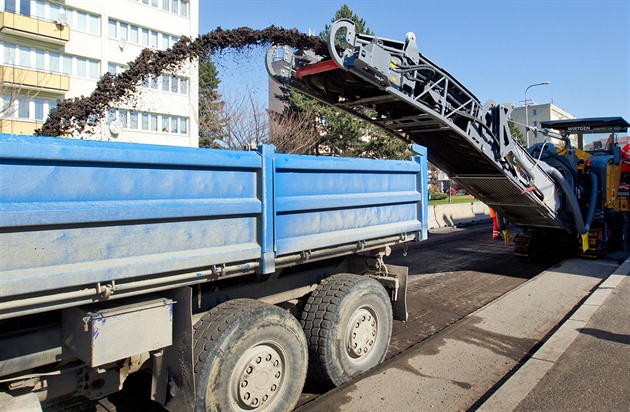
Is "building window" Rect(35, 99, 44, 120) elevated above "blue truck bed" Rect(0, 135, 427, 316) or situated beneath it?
elevated above

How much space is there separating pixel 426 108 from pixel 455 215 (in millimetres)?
15380

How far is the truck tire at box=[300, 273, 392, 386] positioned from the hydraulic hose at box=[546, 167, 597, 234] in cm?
632

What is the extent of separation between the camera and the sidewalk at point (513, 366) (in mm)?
3846

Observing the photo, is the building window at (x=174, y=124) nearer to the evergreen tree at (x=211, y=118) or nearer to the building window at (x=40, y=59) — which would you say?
the evergreen tree at (x=211, y=118)

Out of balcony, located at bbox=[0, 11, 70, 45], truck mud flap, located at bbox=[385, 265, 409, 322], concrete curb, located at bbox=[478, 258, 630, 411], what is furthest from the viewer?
balcony, located at bbox=[0, 11, 70, 45]

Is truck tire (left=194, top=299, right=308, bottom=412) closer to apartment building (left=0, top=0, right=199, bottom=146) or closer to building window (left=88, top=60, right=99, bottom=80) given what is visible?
apartment building (left=0, top=0, right=199, bottom=146)

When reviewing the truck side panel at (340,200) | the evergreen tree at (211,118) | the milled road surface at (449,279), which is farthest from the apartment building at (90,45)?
the truck side panel at (340,200)

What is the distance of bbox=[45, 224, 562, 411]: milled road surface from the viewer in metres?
4.20

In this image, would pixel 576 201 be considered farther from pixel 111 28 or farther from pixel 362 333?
pixel 111 28

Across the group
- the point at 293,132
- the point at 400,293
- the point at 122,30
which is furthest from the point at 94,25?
the point at 400,293

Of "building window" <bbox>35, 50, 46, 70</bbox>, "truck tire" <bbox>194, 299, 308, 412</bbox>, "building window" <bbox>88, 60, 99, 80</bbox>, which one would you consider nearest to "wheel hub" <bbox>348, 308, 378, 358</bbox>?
"truck tire" <bbox>194, 299, 308, 412</bbox>

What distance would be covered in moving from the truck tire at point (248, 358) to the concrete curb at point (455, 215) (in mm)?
15812

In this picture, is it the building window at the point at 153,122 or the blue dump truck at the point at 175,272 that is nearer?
the blue dump truck at the point at 175,272

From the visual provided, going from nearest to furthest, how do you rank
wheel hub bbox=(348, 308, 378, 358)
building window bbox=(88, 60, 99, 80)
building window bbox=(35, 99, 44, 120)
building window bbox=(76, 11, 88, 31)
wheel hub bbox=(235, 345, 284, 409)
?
wheel hub bbox=(235, 345, 284, 409) → wheel hub bbox=(348, 308, 378, 358) → building window bbox=(35, 99, 44, 120) → building window bbox=(76, 11, 88, 31) → building window bbox=(88, 60, 99, 80)
